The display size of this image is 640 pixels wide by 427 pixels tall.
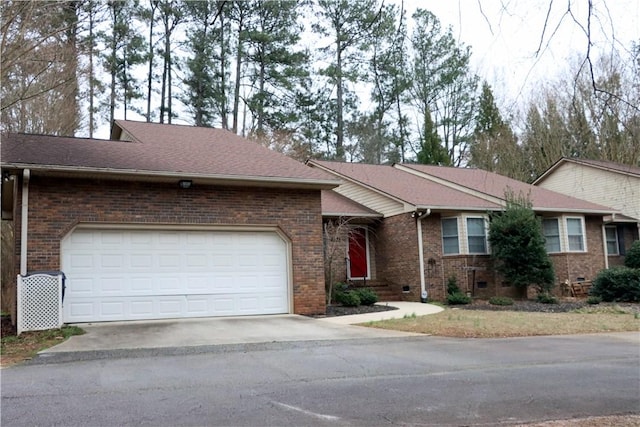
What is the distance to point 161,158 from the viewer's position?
1336 cm

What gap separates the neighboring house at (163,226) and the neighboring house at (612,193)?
1436 centimetres

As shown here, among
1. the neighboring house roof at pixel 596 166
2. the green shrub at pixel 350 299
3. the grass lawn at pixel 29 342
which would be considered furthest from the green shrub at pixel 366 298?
the neighboring house roof at pixel 596 166

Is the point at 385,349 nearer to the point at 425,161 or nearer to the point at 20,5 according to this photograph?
the point at 20,5

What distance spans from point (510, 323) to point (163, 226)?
797cm

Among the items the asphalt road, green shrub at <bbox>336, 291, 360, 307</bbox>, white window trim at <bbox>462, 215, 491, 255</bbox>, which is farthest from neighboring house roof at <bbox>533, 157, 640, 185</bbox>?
the asphalt road

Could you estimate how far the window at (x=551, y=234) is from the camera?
2059 cm

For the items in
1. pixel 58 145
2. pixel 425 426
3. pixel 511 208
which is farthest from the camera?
pixel 511 208

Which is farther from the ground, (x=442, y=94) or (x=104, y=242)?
(x=442, y=94)

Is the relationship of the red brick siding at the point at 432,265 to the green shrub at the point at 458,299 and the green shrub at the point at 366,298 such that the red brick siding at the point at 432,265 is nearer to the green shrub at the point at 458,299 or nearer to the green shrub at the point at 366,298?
the green shrub at the point at 458,299

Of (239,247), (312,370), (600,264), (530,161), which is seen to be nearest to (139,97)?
(239,247)

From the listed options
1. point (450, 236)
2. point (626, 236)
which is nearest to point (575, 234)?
point (626, 236)

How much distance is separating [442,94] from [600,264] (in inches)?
642

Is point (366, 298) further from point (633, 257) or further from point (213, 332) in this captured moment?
point (633, 257)

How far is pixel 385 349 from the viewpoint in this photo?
9.43m
